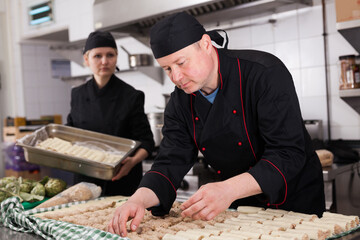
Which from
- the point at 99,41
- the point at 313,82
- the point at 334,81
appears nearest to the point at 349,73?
the point at 334,81

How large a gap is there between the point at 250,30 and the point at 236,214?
225 centimetres

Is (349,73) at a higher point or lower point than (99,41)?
lower

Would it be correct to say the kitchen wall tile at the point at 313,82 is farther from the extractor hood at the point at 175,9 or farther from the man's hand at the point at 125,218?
the man's hand at the point at 125,218

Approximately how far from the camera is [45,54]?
19.5 ft

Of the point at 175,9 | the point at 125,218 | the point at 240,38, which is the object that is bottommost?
the point at 125,218

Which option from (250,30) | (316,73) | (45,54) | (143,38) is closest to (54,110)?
(45,54)

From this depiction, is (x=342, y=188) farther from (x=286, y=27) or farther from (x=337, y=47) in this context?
(x=286, y=27)

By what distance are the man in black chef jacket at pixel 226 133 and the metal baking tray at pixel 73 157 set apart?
449 mm

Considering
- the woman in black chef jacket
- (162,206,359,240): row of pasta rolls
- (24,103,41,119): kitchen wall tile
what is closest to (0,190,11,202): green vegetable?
the woman in black chef jacket

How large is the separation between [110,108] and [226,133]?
3.95 ft

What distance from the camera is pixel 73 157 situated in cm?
211

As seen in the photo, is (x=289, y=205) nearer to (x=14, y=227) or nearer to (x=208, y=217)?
(x=208, y=217)

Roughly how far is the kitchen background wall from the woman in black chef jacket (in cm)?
113

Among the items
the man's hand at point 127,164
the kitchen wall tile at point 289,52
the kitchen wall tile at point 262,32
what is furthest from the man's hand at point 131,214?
the kitchen wall tile at point 262,32
